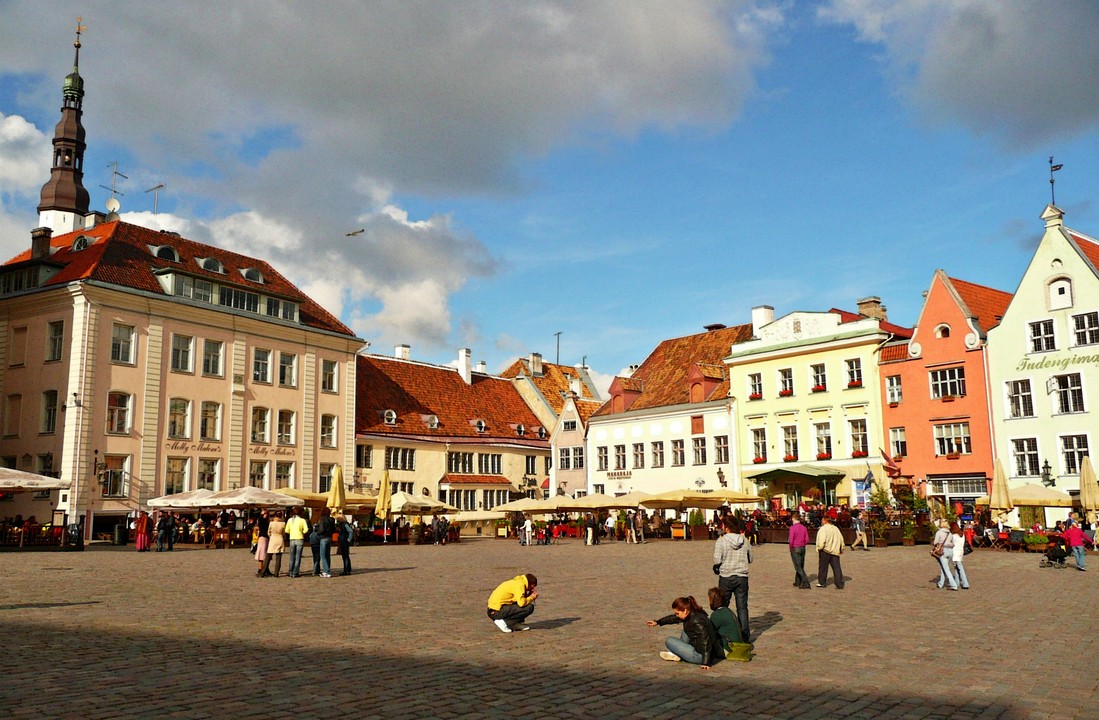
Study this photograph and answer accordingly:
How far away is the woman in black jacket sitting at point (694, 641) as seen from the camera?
10.5 m

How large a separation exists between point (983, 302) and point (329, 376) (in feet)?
112

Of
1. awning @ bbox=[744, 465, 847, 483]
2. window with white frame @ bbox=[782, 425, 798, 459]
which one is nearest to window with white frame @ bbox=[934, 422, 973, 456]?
awning @ bbox=[744, 465, 847, 483]

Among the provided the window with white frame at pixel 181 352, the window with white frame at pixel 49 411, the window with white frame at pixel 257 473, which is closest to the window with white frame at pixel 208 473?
the window with white frame at pixel 257 473

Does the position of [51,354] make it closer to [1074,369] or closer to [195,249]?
[195,249]

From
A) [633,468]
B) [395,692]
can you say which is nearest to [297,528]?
[395,692]

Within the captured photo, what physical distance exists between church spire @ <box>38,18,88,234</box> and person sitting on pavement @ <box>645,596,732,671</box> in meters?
55.8

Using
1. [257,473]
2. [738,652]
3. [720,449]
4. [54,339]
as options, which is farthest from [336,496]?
[738,652]

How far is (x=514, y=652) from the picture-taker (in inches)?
449

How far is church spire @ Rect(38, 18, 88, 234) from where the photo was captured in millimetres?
56938

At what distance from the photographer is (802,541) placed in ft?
63.9

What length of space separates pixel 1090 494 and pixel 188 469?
38.1 metres

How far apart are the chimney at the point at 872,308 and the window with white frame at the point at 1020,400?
1029 cm

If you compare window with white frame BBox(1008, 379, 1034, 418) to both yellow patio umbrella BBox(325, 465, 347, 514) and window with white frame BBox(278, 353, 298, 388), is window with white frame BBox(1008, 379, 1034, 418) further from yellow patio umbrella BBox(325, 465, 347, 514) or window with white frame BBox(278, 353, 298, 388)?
window with white frame BBox(278, 353, 298, 388)

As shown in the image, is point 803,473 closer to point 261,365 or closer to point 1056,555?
point 1056,555
